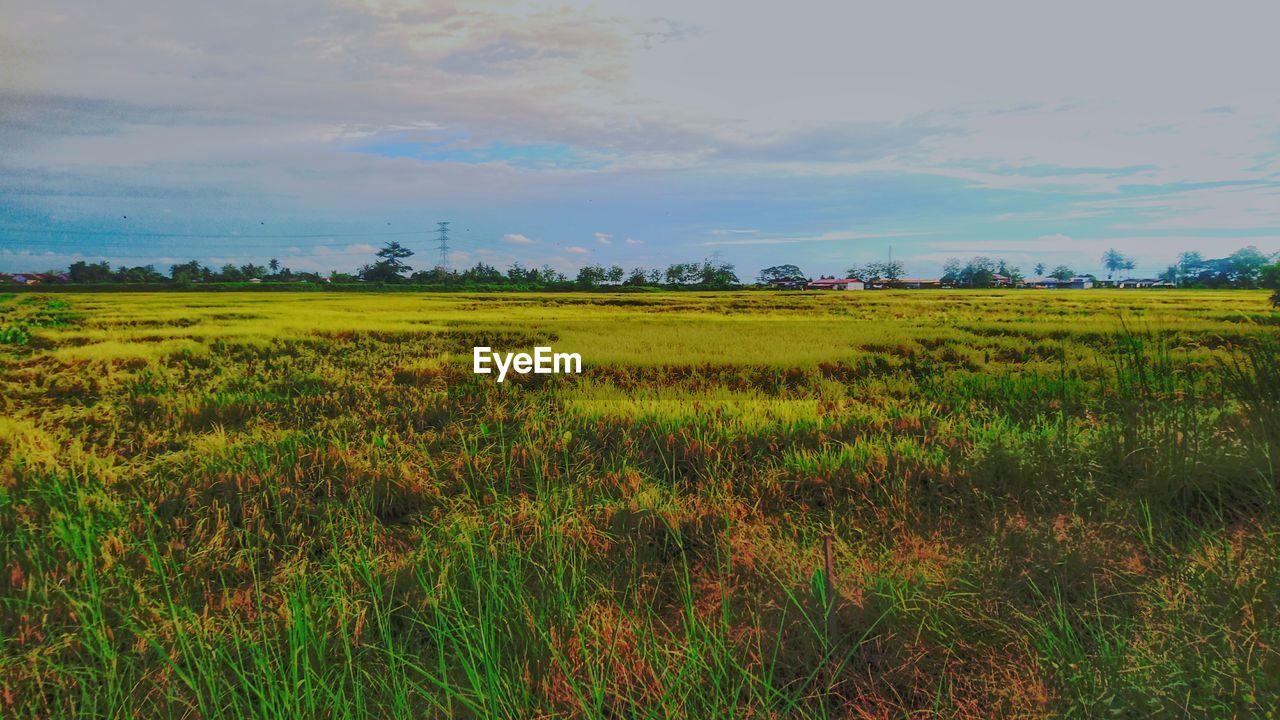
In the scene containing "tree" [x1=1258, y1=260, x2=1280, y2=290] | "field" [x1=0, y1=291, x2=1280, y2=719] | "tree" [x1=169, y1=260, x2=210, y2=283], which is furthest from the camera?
"tree" [x1=169, y1=260, x2=210, y2=283]

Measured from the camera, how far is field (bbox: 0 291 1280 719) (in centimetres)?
236

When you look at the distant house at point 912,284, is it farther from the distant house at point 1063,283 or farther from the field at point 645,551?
the field at point 645,551

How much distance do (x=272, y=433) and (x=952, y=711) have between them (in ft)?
18.5

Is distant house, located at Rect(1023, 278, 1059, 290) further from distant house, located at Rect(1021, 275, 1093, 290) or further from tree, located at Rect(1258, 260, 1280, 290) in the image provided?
tree, located at Rect(1258, 260, 1280, 290)

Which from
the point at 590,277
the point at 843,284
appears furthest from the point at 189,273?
the point at 843,284

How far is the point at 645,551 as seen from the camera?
356cm

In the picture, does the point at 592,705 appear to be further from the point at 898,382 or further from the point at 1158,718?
the point at 898,382

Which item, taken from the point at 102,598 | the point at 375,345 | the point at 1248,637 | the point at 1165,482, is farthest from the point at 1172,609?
the point at 375,345

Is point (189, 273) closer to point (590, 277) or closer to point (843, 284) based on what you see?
point (590, 277)

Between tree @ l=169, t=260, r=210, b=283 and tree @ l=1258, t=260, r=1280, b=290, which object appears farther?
tree @ l=169, t=260, r=210, b=283

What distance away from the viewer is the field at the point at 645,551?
7.75ft

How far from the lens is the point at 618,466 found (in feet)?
16.3

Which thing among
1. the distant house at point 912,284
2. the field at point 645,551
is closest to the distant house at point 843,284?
the distant house at point 912,284

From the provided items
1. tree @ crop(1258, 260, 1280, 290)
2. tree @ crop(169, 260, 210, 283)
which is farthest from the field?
tree @ crop(169, 260, 210, 283)
